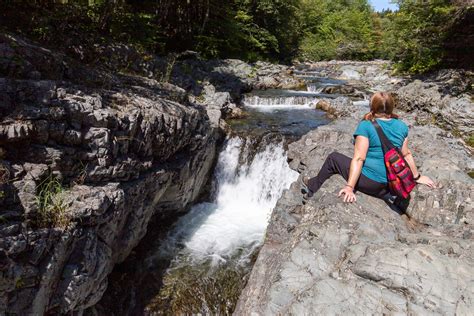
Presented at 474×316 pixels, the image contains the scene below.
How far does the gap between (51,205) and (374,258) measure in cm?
429

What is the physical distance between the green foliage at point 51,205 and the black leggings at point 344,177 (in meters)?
3.86

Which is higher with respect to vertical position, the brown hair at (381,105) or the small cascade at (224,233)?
the brown hair at (381,105)

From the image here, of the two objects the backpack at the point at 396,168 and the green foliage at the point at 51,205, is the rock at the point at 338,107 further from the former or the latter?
the green foliage at the point at 51,205

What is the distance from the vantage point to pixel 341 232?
382 cm

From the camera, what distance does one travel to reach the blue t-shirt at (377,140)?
4.32 m

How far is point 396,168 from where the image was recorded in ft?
14.1

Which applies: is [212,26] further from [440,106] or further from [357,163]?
[357,163]

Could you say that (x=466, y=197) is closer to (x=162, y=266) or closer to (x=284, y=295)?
(x=284, y=295)

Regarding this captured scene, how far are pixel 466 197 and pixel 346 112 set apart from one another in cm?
1041

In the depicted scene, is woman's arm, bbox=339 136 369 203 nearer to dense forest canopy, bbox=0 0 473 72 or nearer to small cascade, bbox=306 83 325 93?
dense forest canopy, bbox=0 0 473 72

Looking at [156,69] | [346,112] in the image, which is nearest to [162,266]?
[156,69]

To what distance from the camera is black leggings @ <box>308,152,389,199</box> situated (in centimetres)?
452

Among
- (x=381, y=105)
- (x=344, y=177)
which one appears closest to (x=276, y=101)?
(x=344, y=177)

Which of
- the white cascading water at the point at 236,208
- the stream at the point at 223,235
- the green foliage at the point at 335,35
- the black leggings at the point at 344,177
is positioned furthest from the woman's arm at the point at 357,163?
the green foliage at the point at 335,35
